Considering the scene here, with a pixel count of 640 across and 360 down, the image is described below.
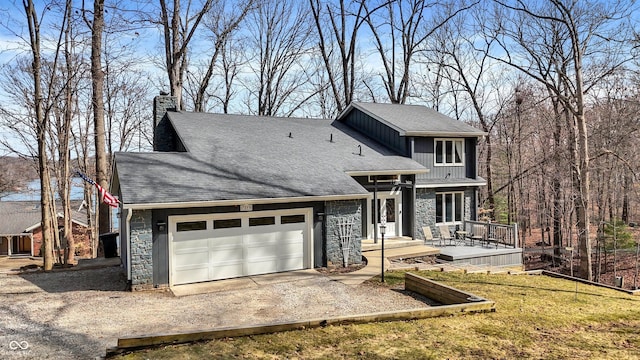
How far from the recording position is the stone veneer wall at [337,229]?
1207 cm

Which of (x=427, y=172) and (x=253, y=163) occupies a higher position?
(x=253, y=163)

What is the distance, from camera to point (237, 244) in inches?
442

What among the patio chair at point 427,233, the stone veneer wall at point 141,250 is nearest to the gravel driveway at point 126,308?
the stone veneer wall at point 141,250

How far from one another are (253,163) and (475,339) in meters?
8.59

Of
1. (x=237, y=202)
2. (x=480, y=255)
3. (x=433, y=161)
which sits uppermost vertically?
(x=433, y=161)

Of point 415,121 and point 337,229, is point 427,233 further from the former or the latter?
point 337,229

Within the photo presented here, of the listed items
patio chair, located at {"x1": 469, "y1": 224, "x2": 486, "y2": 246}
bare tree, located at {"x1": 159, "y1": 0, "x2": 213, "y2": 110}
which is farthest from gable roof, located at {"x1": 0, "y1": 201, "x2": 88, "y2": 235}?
patio chair, located at {"x1": 469, "y1": 224, "x2": 486, "y2": 246}

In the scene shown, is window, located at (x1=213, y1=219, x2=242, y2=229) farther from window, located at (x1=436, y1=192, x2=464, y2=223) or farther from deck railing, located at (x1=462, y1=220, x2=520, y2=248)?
deck railing, located at (x1=462, y1=220, x2=520, y2=248)

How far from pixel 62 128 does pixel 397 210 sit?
14.2m

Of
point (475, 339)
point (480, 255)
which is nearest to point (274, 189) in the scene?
point (475, 339)

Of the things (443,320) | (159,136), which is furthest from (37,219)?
(443,320)

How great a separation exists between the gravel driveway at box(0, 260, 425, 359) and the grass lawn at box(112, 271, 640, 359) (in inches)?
52.2

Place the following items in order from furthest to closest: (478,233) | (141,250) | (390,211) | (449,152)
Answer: (449,152) < (478,233) < (390,211) < (141,250)

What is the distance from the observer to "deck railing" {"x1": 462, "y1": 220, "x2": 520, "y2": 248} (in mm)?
16219
